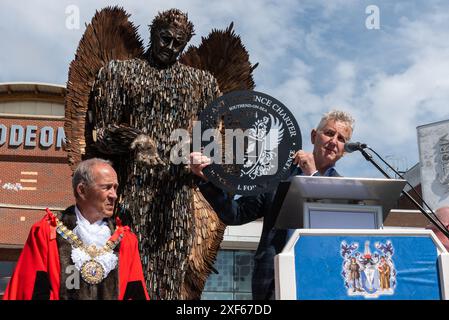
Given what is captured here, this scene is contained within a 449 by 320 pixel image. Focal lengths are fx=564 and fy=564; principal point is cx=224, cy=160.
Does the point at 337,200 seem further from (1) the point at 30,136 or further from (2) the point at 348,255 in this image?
(1) the point at 30,136

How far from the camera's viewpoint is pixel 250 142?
312 centimetres

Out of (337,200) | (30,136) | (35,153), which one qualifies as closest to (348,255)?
(337,200)

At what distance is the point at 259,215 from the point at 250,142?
464 millimetres

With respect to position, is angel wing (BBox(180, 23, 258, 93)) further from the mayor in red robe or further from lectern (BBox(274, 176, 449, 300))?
lectern (BBox(274, 176, 449, 300))

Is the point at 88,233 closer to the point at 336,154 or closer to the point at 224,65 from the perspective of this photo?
the point at 336,154

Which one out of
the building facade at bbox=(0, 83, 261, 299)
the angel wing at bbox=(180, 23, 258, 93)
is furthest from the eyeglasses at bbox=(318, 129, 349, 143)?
the building facade at bbox=(0, 83, 261, 299)

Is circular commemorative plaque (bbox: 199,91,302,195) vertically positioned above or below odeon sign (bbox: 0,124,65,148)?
below

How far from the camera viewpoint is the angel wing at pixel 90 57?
3539 millimetres

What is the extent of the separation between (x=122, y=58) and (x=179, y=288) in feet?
5.04

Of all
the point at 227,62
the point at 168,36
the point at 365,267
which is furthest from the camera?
the point at 227,62

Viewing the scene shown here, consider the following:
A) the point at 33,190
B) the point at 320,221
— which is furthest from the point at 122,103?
the point at 33,190

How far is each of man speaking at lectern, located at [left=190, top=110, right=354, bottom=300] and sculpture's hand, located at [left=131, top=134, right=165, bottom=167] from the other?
0.45 meters

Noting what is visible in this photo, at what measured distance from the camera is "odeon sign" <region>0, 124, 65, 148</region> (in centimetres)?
2283

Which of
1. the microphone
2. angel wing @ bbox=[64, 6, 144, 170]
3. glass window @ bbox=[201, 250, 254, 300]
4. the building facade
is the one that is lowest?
glass window @ bbox=[201, 250, 254, 300]
